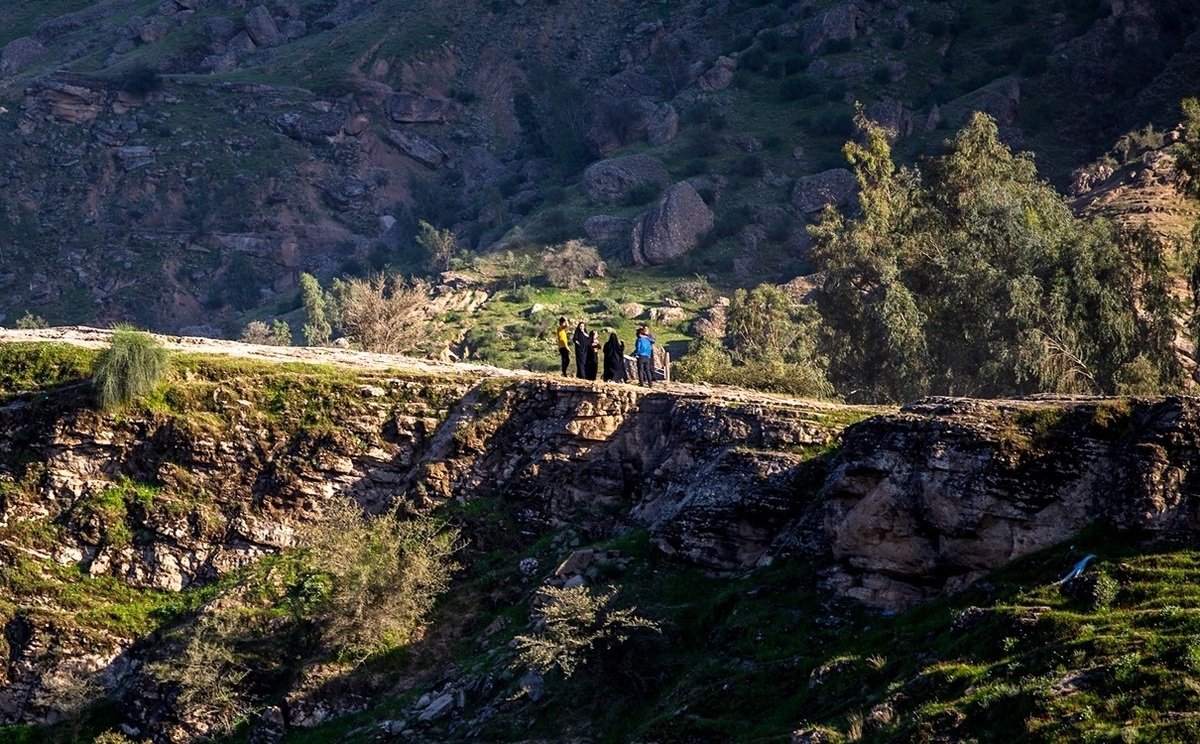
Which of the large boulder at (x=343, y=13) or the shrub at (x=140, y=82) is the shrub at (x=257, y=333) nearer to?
the shrub at (x=140, y=82)

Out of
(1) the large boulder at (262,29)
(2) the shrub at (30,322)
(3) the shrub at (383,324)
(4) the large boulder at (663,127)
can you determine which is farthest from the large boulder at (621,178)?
(1) the large boulder at (262,29)

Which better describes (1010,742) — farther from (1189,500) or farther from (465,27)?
(465,27)

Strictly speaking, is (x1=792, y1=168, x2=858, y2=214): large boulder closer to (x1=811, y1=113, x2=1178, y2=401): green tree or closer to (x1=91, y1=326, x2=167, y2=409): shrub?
(x1=811, y1=113, x2=1178, y2=401): green tree

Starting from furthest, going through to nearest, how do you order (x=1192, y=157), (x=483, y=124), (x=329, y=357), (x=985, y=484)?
(x=483, y=124) → (x=1192, y=157) → (x=329, y=357) → (x=985, y=484)

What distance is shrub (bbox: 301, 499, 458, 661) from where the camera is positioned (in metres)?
27.3

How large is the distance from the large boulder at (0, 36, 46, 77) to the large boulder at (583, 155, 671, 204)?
5044 cm

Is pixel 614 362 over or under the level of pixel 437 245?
under

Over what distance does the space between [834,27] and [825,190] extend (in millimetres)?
17573

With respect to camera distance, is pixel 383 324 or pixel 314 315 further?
pixel 314 315

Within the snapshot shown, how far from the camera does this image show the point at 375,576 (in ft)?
90.5

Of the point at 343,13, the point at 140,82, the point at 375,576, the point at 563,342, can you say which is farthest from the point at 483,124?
the point at 375,576

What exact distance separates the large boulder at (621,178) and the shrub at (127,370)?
46.9 m

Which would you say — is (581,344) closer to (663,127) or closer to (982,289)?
(982,289)

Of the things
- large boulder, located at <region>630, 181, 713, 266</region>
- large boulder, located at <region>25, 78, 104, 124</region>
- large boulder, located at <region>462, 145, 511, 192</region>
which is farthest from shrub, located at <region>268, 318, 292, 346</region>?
large boulder, located at <region>25, 78, 104, 124</region>
